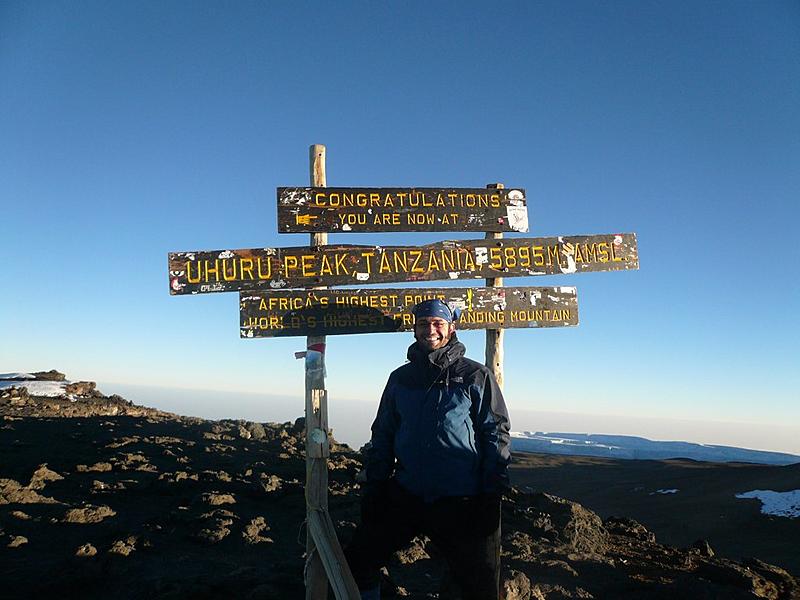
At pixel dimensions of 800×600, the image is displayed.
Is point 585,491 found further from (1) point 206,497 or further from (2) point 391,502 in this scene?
(2) point 391,502

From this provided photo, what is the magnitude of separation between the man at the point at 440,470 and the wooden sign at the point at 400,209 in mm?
2044

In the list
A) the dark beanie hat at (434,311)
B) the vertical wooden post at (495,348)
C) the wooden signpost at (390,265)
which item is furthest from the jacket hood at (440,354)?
the vertical wooden post at (495,348)

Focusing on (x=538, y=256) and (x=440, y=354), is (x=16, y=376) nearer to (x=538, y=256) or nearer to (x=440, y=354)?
(x=538, y=256)

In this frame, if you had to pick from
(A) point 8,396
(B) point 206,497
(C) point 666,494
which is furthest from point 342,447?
(C) point 666,494

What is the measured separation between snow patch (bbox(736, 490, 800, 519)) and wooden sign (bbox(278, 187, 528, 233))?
15575 millimetres

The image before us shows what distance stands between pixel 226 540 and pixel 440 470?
14.5 feet

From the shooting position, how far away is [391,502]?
12.4ft

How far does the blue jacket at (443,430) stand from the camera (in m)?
3.64

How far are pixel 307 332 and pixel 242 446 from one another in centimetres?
944

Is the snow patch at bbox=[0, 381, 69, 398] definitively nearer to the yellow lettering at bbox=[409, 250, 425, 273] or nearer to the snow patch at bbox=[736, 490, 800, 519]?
the yellow lettering at bbox=[409, 250, 425, 273]

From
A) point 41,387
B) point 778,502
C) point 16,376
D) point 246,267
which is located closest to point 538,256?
point 246,267

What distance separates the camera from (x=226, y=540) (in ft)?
22.5

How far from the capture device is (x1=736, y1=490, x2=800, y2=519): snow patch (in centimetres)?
1633

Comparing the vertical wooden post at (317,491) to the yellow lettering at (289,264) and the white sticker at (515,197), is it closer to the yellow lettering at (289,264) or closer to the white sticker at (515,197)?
the yellow lettering at (289,264)
